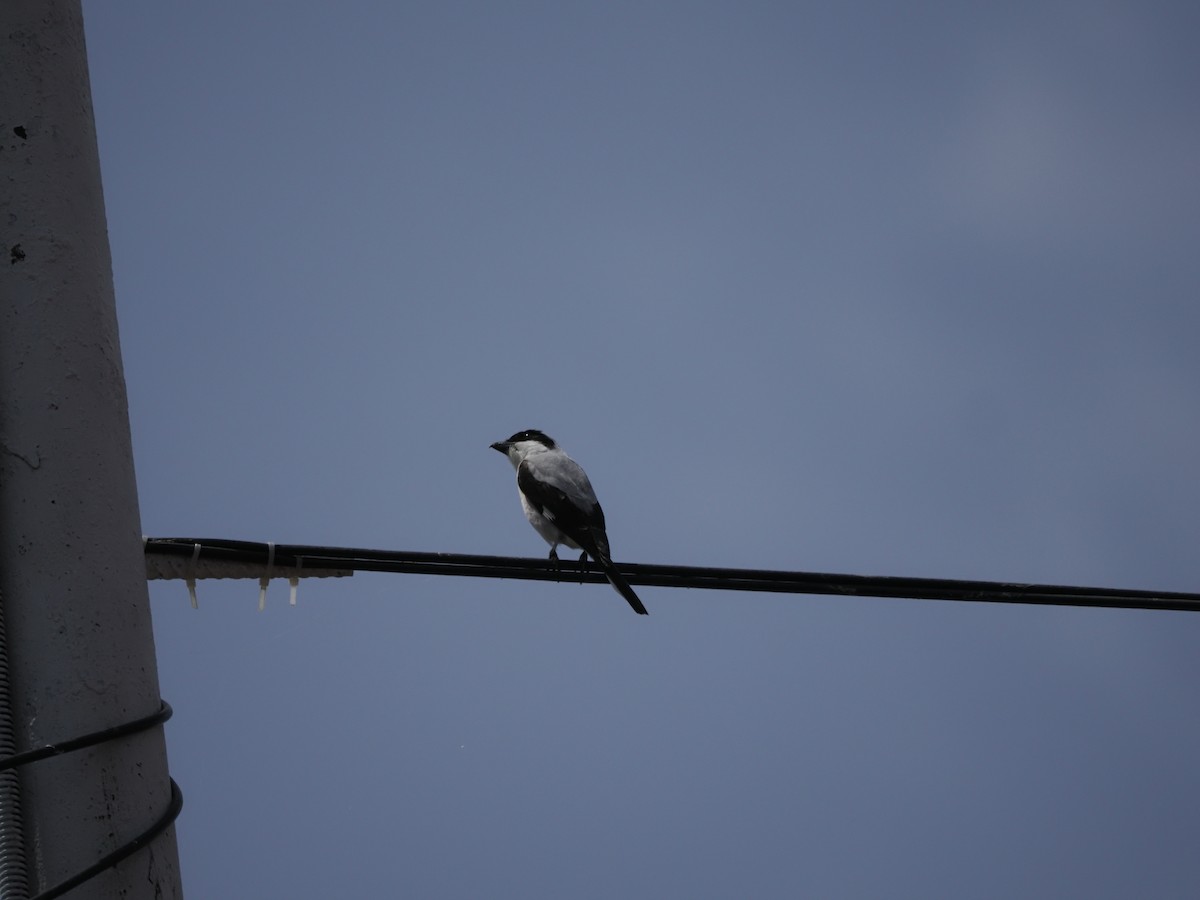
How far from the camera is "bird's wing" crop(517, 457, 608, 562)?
28.1ft

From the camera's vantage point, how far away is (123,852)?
225 cm

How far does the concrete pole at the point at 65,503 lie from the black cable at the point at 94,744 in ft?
0.06

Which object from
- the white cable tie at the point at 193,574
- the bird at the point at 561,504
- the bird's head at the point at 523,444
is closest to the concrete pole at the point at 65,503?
the white cable tie at the point at 193,574

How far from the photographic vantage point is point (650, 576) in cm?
497

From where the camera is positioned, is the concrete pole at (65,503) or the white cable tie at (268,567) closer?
the concrete pole at (65,503)

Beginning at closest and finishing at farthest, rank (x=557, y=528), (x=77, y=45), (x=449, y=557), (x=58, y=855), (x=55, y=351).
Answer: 1. (x=58, y=855)
2. (x=55, y=351)
3. (x=77, y=45)
4. (x=449, y=557)
5. (x=557, y=528)

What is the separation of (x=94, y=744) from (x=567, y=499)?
6723 mm

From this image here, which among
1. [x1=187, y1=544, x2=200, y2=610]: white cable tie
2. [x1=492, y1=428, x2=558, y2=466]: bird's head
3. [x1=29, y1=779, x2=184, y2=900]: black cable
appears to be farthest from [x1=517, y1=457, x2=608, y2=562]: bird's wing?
[x1=29, y1=779, x2=184, y2=900]: black cable

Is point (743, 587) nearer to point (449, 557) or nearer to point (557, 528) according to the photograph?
point (449, 557)

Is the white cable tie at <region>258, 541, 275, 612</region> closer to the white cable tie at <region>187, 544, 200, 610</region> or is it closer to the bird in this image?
the white cable tie at <region>187, 544, 200, 610</region>

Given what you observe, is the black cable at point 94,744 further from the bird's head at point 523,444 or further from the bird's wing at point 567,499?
the bird's head at point 523,444

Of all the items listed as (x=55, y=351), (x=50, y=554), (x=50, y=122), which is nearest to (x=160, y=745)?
(x=50, y=554)

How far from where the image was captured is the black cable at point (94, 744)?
2.17 m

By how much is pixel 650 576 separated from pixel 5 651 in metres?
3.08
